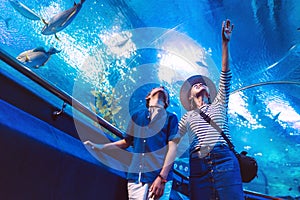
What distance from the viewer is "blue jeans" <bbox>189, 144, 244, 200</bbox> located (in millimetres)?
1817

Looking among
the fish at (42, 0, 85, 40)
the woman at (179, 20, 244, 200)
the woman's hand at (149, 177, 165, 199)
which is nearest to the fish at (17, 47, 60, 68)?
the fish at (42, 0, 85, 40)

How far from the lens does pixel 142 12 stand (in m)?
5.20

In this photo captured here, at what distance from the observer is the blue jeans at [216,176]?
71.6 inches

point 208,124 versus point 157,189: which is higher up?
point 208,124

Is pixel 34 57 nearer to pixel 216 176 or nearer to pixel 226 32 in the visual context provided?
pixel 226 32

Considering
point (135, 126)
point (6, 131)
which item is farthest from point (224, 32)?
point (6, 131)

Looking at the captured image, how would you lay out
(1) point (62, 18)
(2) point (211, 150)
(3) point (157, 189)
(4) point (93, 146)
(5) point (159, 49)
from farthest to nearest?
(5) point (159, 49), (1) point (62, 18), (4) point (93, 146), (2) point (211, 150), (3) point (157, 189)

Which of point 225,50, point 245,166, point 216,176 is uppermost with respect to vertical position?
point 225,50

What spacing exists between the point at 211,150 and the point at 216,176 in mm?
213

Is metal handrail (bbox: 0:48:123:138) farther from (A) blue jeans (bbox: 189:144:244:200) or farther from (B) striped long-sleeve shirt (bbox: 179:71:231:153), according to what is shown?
(A) blue jeans (bbox: 189:144:244:200)

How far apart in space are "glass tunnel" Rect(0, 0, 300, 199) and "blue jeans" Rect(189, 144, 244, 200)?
2.09 metres

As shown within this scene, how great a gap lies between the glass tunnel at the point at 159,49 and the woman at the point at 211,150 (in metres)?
→ 1.89

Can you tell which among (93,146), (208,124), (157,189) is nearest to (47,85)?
(93,146)

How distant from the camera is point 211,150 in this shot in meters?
1.97
